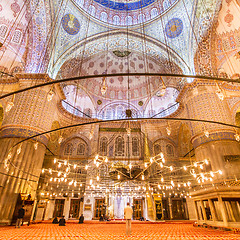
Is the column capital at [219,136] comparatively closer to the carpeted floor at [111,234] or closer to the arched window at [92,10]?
the carpeted floor at [111,234]

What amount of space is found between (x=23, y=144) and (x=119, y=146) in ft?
26.6

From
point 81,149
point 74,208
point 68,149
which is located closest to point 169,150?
point 81,149

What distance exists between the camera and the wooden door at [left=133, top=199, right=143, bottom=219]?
42.2 ft

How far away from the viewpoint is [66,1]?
11.1 meters

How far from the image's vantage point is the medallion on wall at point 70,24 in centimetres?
1146

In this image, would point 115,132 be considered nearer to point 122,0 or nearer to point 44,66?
point 44,66

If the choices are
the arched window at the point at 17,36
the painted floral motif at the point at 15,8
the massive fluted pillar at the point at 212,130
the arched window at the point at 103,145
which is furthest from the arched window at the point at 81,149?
the painted floral motif at the point at 15,8

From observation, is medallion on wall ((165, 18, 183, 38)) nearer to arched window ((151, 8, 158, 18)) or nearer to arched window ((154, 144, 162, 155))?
arched window ((151, 8, 158, 18))

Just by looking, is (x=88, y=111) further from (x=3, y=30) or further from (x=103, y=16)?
(x=3, y=30)

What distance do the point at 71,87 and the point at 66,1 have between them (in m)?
6.53

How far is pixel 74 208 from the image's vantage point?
13.1m

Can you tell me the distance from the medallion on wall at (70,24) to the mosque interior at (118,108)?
0.07m

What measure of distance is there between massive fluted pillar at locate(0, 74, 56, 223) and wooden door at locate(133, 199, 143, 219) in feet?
26.3

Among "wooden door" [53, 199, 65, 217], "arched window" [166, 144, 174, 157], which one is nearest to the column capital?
"arched window" [166, 144, 174, 157]
